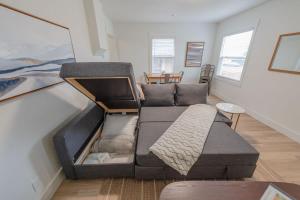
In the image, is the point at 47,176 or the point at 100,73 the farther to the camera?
the point at 47,176

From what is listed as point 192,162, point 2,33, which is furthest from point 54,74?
point 192,162

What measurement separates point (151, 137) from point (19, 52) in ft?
4.68

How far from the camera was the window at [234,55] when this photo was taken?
3.27m

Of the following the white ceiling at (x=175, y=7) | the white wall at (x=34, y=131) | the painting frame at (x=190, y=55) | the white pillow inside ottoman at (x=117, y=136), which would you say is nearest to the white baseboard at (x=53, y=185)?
the white wall at (x=34, y=131)

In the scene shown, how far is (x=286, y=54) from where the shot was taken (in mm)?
2230

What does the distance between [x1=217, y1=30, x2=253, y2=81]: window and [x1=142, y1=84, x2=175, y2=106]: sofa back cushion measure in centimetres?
235

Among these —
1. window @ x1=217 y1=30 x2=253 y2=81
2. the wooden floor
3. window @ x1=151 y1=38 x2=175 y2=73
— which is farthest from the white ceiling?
the wooden floor

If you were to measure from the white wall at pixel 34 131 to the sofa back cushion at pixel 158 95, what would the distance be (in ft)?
3.92

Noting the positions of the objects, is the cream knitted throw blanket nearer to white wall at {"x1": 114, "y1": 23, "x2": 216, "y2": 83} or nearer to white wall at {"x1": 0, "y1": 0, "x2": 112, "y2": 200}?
white wall at {"x1": 0, "y1": 0, "x2": 112, "y2": 200}

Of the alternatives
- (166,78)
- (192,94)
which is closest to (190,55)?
(166,78)

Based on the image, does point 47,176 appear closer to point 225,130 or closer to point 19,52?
point 19,52

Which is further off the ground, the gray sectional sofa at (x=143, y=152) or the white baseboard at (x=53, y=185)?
the gray sectional sofa at (x=143, y=152)

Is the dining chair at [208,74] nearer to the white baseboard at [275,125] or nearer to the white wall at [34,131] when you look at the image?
the white baseboard at [275,125]

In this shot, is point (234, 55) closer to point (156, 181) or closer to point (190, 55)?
point (190, 55)
